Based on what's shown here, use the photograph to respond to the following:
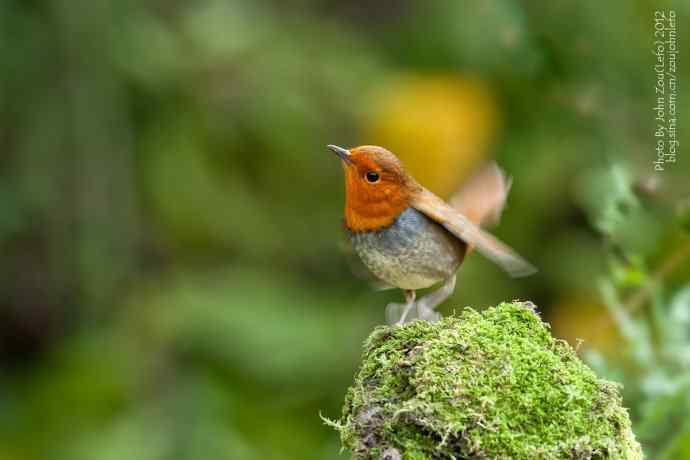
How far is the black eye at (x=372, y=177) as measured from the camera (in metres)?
3.75

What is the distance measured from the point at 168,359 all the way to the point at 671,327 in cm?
408

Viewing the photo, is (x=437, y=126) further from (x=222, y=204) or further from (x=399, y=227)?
(x=399, y=227)

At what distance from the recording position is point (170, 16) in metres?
7.92

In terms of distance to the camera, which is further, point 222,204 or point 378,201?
point 222,204

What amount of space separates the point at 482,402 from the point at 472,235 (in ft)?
3.38

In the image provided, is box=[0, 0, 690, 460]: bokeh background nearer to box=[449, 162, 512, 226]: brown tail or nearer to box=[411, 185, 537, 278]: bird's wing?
box=[449, 162, 512, 226]: brown tail

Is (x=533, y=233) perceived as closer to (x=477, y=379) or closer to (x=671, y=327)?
(x=671, y=327)

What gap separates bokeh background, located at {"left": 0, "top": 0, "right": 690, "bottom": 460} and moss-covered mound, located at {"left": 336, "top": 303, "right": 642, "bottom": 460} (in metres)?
3.57

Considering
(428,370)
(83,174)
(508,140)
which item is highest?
(508,140)

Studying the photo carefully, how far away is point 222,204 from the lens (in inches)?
306

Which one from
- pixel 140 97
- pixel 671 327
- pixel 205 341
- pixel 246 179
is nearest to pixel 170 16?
pixel 140 97

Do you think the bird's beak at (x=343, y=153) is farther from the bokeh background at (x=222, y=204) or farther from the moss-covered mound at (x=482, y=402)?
the bokeh background at (x=222, y=204)

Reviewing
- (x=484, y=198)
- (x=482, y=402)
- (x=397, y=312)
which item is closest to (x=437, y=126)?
(x=484, y=198)

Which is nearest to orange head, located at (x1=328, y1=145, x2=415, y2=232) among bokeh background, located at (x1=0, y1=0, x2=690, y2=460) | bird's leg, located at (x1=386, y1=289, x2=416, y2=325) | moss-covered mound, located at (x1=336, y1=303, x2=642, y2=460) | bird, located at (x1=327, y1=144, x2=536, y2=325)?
bird, located at (x1=327, y1=144, x2=536, y2=325)
